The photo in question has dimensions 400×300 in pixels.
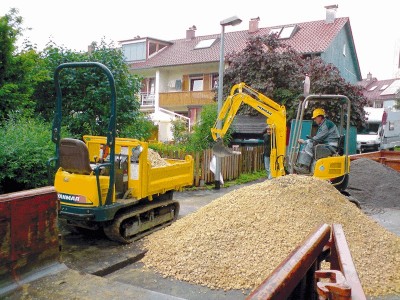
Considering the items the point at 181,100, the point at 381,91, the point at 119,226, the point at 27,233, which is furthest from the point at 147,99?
the point at 381,91

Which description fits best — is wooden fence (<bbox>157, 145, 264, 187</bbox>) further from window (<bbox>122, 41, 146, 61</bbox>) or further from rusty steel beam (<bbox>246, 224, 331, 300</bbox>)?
window (<bbox>122, 41, 146, 61</bbox>)

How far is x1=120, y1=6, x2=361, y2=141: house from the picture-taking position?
27734 mm

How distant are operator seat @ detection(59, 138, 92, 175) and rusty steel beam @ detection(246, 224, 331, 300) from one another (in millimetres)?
4280

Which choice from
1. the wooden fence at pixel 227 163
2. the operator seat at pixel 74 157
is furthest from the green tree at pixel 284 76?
the operator seat at pixel 74 157

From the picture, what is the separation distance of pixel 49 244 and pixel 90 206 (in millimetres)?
2445

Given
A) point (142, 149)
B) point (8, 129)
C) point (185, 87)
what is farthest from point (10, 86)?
→ point (185, 87)

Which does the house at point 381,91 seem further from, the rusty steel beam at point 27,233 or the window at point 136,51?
the rusty steel beam at point 27,233

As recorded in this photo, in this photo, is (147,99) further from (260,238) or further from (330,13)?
(260,238)

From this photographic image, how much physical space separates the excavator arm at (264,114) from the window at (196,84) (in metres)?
20.5

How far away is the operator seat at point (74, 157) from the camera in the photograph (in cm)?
614

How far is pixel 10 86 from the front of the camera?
27.1ft

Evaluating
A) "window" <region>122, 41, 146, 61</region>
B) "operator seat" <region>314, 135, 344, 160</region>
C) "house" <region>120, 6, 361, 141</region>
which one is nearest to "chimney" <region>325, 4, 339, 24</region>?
"house" <region>120, 6, 361, 141</region>

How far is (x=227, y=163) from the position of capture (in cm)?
1409

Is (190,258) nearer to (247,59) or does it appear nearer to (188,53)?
(247,59)
